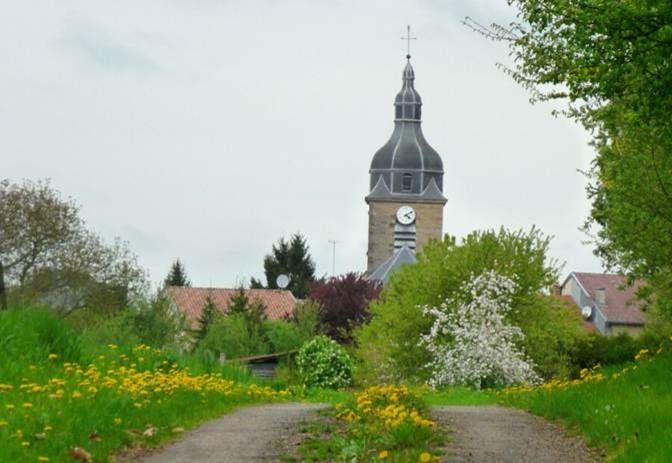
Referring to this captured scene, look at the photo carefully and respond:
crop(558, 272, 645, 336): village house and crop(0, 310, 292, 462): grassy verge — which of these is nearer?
crop(0, 310, 292, 462): grassy verge

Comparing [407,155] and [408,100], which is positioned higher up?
[408,100]

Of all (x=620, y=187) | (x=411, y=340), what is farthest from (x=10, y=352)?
(x=411, y=340)

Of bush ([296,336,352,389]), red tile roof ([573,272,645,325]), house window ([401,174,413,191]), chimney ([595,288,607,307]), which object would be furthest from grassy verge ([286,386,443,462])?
house window ([401,174,413,191])

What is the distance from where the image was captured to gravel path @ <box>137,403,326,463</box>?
1300 centimetres

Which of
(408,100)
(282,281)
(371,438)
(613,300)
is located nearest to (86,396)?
(371,438)

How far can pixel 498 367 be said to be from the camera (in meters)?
44.1

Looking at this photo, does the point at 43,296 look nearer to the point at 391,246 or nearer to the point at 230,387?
the point at 230,387

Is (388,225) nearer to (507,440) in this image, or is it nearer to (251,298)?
(251,298)

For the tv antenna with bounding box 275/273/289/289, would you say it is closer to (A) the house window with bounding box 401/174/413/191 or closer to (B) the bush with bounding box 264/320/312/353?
(A) the house window with bounding box 401/174/413/191

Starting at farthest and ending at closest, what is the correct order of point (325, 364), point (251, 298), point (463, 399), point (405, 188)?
point (405, 188)
point (251, 298)
point (325, 364)
point (463, 399)

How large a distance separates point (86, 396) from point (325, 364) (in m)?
39.8

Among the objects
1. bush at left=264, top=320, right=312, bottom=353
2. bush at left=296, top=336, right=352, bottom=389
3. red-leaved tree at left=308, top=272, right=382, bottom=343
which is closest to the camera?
bush at left=296, top=336, right=352, bottom=389

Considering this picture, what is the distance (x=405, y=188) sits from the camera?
180 m

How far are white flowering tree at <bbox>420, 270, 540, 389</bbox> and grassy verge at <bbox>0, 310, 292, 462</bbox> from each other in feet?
64.8
